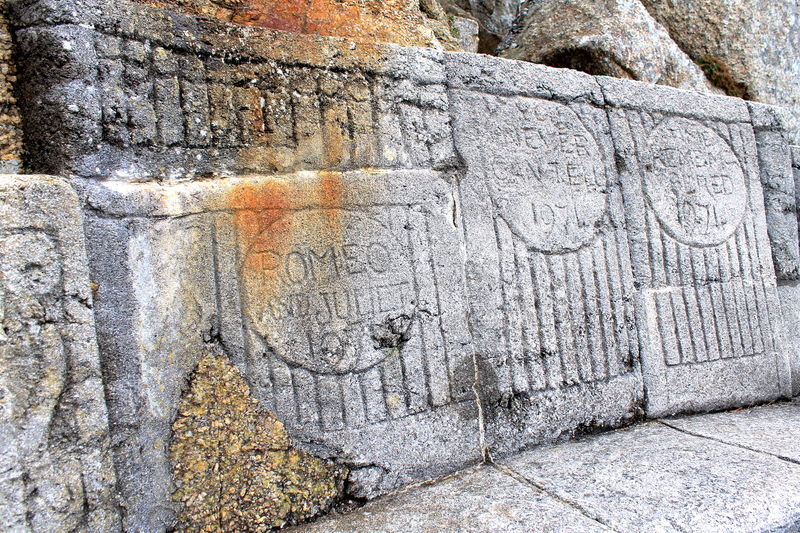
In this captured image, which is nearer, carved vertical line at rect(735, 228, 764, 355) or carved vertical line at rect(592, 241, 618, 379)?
carved vertical line at rect(592, 241, 618, 379)

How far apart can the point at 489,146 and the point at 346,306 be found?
80 cm

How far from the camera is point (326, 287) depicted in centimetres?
181

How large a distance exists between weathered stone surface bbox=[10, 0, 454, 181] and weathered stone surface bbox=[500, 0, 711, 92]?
1483 mm

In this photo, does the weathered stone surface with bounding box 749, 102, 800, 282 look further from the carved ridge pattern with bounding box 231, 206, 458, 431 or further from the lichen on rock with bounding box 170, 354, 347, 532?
the lichen on rock with bounding box 170, 354, 347, 532

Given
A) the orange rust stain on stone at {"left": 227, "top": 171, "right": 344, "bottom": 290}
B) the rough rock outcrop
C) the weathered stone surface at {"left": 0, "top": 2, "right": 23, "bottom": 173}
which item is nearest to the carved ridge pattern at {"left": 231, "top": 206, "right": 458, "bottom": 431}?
the orange rust stain on stone at {"left": 227, "top": 171, "right": 344, "bottom": 290}

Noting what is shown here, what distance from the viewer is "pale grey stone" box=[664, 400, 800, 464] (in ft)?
6.99

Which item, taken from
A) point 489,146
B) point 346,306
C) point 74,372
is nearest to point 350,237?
point 346,306

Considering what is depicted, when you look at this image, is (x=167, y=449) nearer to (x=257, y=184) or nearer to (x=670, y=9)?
(x=257, y=184)

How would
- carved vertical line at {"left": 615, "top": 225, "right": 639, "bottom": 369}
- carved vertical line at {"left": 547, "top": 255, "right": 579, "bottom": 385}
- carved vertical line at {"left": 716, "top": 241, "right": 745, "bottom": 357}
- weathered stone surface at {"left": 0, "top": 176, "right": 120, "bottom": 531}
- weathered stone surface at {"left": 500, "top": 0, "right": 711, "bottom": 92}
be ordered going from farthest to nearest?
weathered stone surface at {"left": 500, "top": 0, "right": 711, "bottom": 92} → carved vertical line at {"left": 716, "top": 241, "right": 745, "bottom": 357} → carved vertical line at {"left": 615, "top": 225, "right": 639, "bottom": 369} → carved vertical line at {"left": 547, "top": 255, "right": 579, "bottom": 385} → weathered stone surface at {"left": 0, "top": 176, "right": 120, "bottom": 531}

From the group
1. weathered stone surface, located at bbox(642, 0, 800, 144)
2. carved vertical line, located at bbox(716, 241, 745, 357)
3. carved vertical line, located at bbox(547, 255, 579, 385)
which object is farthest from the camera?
weathered stone surface, located at bbox(642, 0, 800, 144)

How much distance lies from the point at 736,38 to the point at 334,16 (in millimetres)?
2670

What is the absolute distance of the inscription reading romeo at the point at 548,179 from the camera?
7.17ft

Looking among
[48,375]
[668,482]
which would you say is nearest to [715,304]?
[668,482]

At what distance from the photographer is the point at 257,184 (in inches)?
68.8
